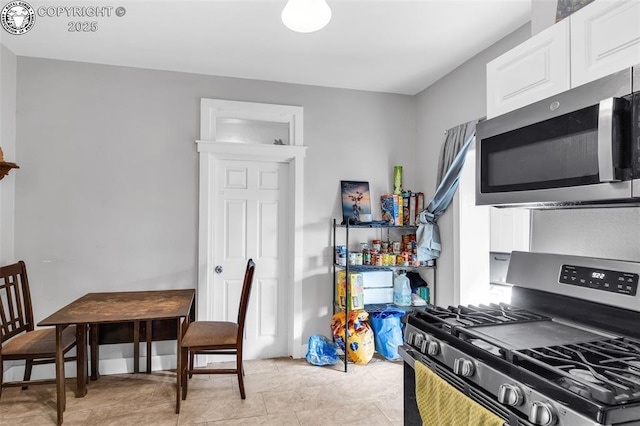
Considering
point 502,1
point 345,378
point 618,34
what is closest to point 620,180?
point 618,34

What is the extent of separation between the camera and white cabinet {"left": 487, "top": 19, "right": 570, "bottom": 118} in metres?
1.40

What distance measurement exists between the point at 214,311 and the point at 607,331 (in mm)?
2971

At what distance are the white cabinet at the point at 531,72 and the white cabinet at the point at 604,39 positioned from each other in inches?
1.8

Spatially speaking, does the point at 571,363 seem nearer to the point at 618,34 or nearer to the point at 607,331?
the point at 607,331

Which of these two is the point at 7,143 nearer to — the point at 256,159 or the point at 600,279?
the point at 256,159

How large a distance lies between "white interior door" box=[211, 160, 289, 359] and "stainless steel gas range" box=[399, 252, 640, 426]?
2.14 meters

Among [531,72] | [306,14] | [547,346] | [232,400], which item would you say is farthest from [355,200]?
[547,346]

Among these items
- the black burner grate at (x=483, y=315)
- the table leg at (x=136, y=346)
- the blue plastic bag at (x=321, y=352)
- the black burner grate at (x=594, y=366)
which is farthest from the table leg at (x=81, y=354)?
the black burner grate at (x=594, y=366)

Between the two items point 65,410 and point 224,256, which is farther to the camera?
point 224,256

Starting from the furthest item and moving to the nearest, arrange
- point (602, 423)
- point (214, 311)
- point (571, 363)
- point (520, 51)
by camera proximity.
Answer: point (214, 311)
point (520, 51)
point (571, 363)
point (602, 423)

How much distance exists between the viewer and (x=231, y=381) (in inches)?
119

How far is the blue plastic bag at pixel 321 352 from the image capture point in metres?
3.37

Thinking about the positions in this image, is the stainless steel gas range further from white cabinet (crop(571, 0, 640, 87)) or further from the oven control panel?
white cabinet (crop(571, 0, 640, 87))

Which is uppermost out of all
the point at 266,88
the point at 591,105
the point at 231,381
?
the point at 266,88
